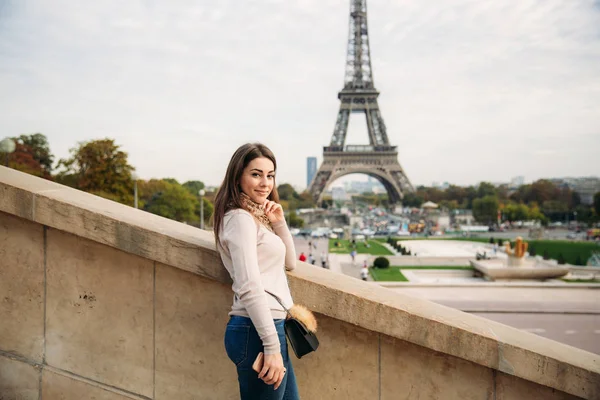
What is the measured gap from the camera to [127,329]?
290 cm

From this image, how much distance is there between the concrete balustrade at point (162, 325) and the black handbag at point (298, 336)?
1.60ft

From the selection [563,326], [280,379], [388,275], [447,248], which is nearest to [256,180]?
[280,379]

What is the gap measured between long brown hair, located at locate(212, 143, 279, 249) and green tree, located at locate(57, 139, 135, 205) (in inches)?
973

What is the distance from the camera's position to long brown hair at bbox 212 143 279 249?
221cm

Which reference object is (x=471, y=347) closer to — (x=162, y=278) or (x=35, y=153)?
(x=162, y=278)

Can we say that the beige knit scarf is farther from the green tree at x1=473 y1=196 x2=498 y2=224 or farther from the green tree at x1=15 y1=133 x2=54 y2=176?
the green tree at x1=473 y1=196 x2=498 y2=224

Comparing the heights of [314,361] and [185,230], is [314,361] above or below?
below

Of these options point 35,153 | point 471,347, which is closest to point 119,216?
point 471,347

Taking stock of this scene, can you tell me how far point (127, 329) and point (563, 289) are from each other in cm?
1829

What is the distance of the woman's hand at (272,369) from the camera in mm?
2000

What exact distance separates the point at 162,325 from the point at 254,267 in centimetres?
119

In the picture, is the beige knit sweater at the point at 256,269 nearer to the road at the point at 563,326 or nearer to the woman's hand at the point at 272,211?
the woman's hand at the point at 272,211

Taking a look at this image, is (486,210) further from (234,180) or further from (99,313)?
(234,180)

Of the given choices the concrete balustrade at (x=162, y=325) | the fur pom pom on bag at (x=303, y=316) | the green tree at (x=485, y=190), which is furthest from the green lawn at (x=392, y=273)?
the green tree at (x=485, y=190)
